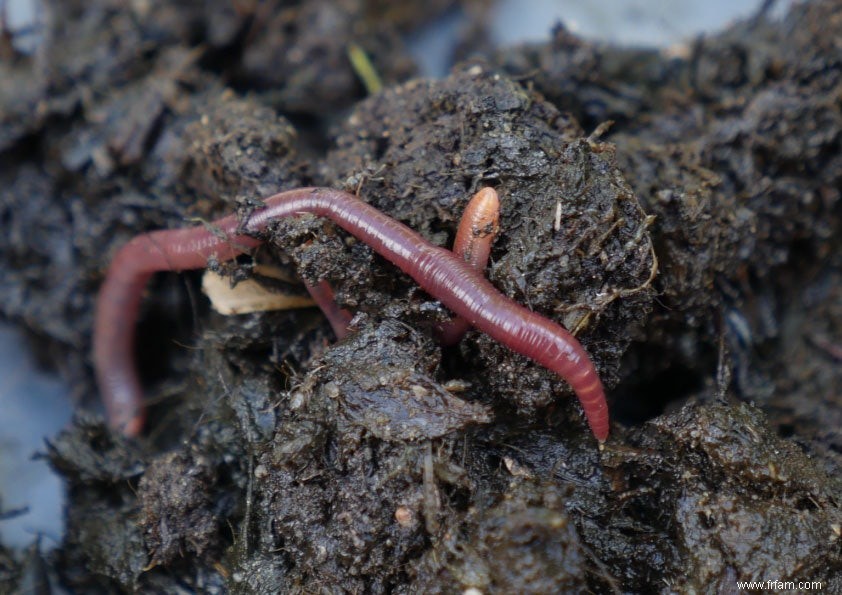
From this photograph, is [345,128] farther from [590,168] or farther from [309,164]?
[590,168]

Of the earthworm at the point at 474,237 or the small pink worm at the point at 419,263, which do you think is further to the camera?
the earthworm at the point at 474,237

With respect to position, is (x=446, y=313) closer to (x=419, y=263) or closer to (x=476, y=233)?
(x=419, y=263)

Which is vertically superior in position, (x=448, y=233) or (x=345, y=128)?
(x=345, y=128)

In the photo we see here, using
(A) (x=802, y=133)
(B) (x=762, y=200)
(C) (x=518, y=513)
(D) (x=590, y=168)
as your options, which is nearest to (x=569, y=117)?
(D) (x=590, y=168)
